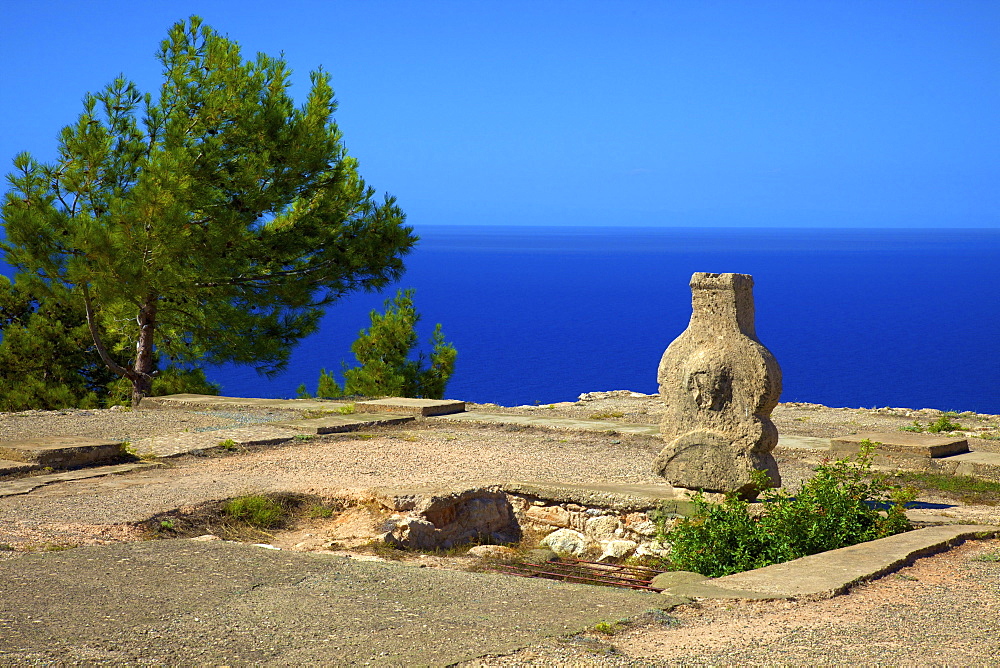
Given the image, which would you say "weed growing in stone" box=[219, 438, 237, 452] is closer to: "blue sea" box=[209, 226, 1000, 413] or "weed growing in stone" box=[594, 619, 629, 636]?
"weed growing in stone" box=[594, 619, 629, 636]

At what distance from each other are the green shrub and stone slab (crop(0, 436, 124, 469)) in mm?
5477

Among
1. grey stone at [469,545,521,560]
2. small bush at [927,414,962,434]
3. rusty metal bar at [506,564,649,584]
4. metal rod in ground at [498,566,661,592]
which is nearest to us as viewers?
metal rod in ground at [498,566,661,592]

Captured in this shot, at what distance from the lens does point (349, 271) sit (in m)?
17.2

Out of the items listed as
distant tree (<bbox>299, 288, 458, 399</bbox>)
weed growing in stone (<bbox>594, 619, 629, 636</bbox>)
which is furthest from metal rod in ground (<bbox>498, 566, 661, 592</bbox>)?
distant tree (<bbox>299, 288, 458, 399</bbox>)

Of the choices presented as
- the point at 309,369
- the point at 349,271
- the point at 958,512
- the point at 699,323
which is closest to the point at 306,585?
the point at 699,323

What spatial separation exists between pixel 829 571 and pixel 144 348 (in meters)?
13.8

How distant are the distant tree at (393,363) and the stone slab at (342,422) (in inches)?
228

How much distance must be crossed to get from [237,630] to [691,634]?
1999 mm

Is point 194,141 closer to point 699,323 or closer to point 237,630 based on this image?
point 699,323

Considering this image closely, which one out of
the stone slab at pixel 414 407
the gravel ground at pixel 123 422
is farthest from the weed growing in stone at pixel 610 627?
the stone slab at pixel 414 407

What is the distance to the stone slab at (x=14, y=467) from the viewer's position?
8.73 m

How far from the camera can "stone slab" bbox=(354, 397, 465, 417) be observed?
43.8ft

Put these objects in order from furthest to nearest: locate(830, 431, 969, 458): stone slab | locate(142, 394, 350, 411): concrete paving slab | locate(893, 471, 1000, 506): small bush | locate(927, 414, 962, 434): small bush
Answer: locate(142, 394, 350, 411): concrete paving slab, locate(927, 414, 962, 434): small bush, locate(830, 431, 969, 458): stone slab, locate(893, 471, 1000, 506): small bush

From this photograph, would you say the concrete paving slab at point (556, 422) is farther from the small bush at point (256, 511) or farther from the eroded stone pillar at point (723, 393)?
the small bush at point (256, 511)
